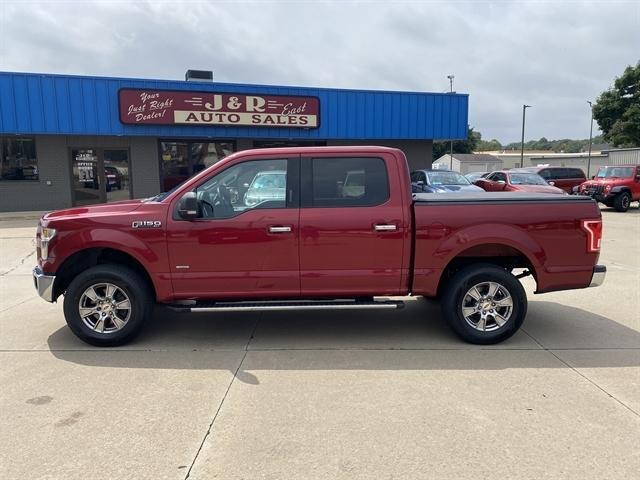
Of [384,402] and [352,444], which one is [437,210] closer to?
[384,402]

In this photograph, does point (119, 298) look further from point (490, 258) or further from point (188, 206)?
point (490, 258)

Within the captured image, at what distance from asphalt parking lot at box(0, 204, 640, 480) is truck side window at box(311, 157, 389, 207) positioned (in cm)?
144

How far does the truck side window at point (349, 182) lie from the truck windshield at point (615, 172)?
19.2m

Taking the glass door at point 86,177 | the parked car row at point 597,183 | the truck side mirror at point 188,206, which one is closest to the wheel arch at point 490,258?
the truck side mirror at point 188,206

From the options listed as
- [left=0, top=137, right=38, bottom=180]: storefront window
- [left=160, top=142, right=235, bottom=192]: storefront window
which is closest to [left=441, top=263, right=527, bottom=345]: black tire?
[left=160, top=142, right=235, bottom=192]: storefront window

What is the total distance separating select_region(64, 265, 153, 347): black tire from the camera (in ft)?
15.3

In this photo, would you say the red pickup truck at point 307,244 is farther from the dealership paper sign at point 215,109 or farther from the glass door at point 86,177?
the glass door at point 86,177

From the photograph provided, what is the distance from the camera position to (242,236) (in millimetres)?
4621

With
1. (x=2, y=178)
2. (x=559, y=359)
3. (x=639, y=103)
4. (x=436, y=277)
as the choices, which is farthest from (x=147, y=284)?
(x=639, y=103)

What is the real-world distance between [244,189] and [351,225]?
1.11m

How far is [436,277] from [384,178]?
1.11 metres

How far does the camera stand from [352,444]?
3.09 meters

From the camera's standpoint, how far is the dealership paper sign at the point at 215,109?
55.1 ft

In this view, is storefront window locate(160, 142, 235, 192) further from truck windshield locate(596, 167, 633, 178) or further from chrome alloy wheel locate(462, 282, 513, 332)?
truck windshield locate(596, 167, 633, 178)
